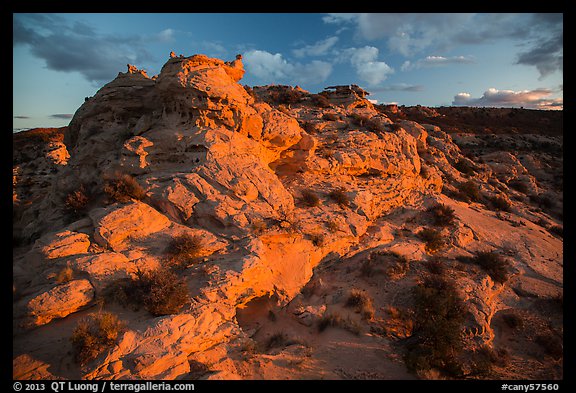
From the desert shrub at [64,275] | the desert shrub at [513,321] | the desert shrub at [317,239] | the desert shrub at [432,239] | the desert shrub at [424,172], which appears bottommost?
the desert shrub at [513,321]

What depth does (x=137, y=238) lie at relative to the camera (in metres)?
7.30

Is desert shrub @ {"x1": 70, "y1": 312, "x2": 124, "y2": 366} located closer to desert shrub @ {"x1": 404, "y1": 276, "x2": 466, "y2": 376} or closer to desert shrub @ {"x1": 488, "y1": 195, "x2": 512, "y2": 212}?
desert shrub @ {"x1": 404, "y1": 276, "x2": 466, "y2": 376}

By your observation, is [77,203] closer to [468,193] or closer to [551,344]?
[551,344]

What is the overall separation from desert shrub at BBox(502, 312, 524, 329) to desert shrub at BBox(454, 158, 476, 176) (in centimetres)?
1472

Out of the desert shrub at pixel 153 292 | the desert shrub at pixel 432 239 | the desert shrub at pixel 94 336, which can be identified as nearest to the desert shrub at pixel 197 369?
the desert shrub at pixel 153 292

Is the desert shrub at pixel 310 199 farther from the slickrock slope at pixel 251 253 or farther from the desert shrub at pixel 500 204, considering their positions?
the desert shrub at pixel 500 204

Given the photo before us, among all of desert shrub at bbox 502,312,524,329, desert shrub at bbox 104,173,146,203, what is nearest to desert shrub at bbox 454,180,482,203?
desert shrub at bbox 502,312,524,329

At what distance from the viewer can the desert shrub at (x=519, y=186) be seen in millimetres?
20859

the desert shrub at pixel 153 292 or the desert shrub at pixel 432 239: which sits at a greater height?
the desert shrub at pixel 153 292

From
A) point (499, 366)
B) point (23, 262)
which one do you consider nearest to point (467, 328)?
point (499, 366)

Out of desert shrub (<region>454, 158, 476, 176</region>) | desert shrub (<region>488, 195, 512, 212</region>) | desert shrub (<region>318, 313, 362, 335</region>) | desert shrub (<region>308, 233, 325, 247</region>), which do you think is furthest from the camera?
desert shrub (<region>454, 158, 476, 176</region>)

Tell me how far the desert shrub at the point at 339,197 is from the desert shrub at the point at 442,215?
454 cm

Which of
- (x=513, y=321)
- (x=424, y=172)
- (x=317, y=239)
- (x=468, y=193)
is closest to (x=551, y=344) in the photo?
(x=513, y=321)

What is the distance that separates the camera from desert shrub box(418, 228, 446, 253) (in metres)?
11.2
